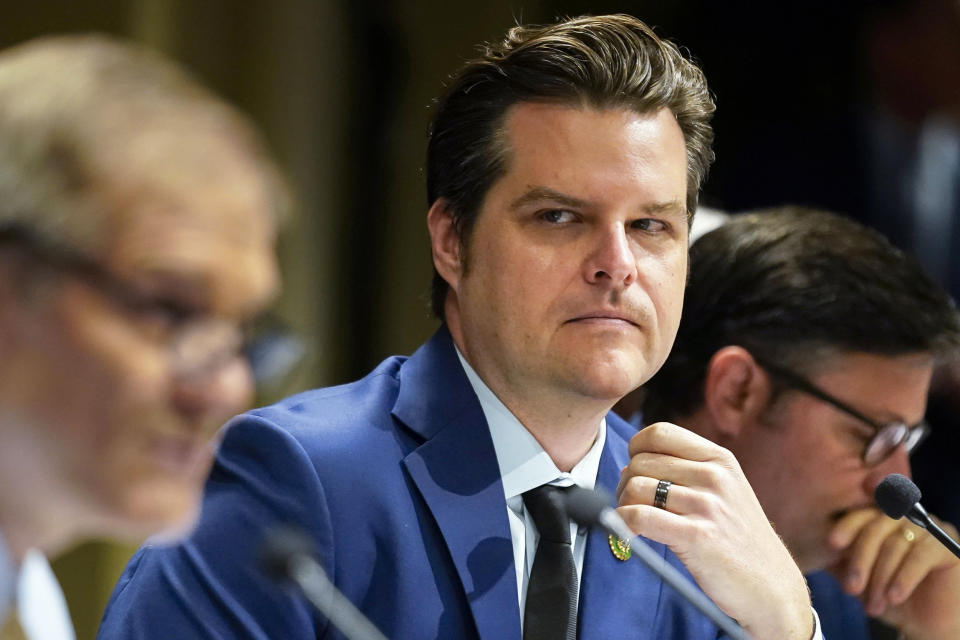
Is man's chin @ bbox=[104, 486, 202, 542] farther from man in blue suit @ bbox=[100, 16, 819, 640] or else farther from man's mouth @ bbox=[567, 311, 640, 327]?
man's mouth @ bbox=[567, 311, 640, 327]

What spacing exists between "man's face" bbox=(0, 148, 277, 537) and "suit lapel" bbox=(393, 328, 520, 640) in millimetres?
719

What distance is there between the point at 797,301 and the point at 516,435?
681mm

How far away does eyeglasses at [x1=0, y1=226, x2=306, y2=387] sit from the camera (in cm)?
85

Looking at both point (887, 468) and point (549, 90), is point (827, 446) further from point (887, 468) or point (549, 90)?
point (549, 90)

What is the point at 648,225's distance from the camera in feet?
5.73

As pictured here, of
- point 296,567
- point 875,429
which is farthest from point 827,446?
point 296,567

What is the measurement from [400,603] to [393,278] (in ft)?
8.13

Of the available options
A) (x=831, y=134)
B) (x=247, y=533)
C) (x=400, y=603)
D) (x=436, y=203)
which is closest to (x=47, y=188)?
(x=247, y=533)

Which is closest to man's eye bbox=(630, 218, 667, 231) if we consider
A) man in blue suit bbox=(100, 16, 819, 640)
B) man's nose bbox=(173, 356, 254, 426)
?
man in blue suit bbox=(100, 16, 819, 640)

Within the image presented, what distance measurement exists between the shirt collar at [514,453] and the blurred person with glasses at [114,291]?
0.80 meters

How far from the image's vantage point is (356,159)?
154 inches

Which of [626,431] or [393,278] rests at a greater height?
[626,431]

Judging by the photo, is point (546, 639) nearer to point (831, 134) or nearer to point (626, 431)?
point (626, 431)

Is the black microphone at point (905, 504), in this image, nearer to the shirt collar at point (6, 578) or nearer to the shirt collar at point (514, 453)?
the shirt collar at point (514, 453)
